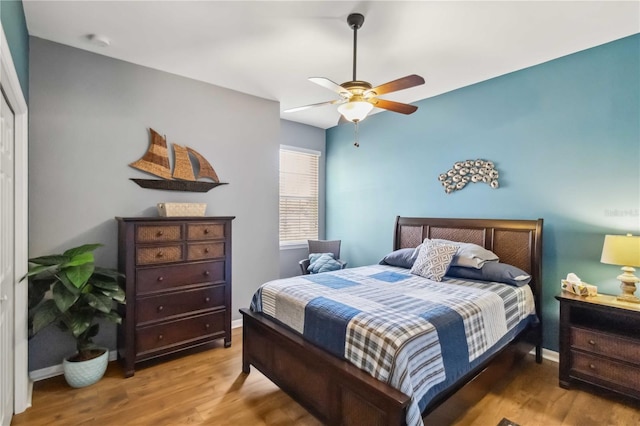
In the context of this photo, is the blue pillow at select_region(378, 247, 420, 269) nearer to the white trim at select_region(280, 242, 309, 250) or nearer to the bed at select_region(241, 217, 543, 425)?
the bed at select_region(241, 217, 543, 425)

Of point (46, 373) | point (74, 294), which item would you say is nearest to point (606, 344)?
point (74, 294)

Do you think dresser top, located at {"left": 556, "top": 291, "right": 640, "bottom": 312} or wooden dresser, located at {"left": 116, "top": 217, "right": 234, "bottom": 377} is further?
wooden dresser, located at {"left": 116, "top": 217, "right": 234, "bottom": 377}

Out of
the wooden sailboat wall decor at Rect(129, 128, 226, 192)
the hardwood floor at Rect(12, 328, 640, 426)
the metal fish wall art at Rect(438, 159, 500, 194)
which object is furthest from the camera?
the metal fish wall art at Rect(438, 159, 500, 194)

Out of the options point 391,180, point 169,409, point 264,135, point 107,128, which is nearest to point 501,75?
point 391,180

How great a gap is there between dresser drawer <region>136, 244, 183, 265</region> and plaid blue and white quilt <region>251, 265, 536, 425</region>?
877 millimetres

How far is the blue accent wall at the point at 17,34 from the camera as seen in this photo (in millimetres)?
1661

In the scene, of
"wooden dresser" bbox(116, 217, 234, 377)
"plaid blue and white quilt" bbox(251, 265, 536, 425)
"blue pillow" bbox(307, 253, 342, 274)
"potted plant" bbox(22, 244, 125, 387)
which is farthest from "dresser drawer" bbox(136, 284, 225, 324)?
"blue pillow" bbox(307, 253, 342, 274)

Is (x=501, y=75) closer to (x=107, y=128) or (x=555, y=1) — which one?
(x=555, y=1)

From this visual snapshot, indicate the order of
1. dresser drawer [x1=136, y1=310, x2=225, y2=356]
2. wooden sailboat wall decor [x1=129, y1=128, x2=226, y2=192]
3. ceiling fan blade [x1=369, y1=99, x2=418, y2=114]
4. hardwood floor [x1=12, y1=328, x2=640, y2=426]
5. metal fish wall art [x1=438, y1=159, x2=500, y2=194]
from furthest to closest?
metal fish wall art [x1=438, y1=159, x2=500, y2=194] → wooden sailboat wall decor [x1=129, y1=128, x2=226, y2=192] → dresser drawer [x1=136, y1=310, x2=225, y2=356] → ceiling fan blade [x1=369, y1=99, x2=418, y2=114] → hardwood floor [x1=12, y1=328, x2=640, y2=426]

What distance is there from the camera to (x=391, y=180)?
438 cm

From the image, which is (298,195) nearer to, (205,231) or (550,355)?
(205,231)

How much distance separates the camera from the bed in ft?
5.27

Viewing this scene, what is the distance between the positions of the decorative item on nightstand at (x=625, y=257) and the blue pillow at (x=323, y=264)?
272 centimetres

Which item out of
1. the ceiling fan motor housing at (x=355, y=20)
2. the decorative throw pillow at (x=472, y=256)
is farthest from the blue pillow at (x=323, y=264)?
the ceiling fan motor housing at (x=355, y=20)
